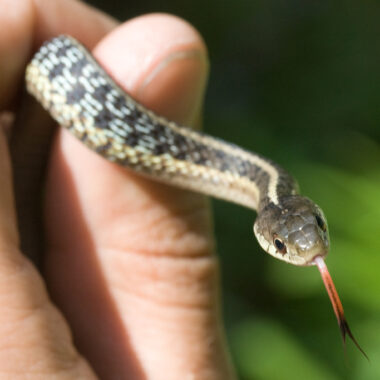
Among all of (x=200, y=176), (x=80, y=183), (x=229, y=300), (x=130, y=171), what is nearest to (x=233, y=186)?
(x=200, y=176)

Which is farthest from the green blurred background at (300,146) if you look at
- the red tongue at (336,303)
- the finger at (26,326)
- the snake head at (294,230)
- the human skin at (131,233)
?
the finger at (26,326)

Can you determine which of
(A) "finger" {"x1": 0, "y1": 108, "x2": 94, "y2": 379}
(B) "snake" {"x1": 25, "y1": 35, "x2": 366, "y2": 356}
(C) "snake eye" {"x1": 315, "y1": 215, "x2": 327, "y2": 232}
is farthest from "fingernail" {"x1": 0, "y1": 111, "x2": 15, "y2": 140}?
(C) "snake eye" {"x1": 315, "y1": 215, "x2": 327, "y2": 232}

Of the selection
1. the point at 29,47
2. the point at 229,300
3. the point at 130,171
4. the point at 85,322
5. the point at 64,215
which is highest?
the point at 29,47

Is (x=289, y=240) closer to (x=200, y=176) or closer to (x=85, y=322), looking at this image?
(x=200, y=176)

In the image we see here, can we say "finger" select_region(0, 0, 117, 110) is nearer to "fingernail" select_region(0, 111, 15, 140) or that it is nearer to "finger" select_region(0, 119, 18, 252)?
"fingernail" select_region(0, 111, 15, 140)

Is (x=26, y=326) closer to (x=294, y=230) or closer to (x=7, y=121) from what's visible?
(x=294, y=230)

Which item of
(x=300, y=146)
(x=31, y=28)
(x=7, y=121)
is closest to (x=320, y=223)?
(x=31, y=28)
